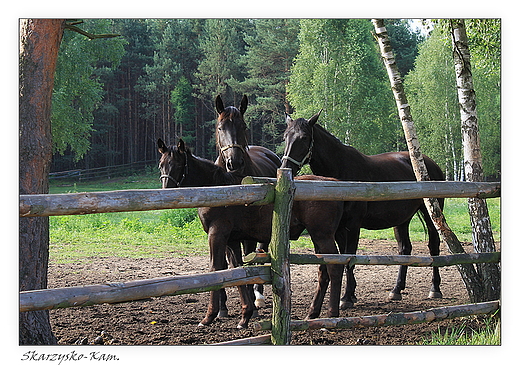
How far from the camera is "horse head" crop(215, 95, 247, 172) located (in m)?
5.38

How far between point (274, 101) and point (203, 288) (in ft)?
66.1

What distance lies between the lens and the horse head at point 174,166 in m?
5.35

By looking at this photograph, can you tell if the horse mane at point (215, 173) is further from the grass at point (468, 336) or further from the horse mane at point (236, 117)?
the grass at point (468, 336)

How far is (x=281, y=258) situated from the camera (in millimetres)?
3723

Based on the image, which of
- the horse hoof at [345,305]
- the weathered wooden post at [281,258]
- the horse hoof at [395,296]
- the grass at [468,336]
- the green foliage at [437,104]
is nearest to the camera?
the weathered wooden post at [281,258]

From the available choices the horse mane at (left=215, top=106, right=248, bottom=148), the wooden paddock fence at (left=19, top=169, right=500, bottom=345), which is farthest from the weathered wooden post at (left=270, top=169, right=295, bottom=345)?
the horse mane at (left=215, top=106, right=248, bottom=148)

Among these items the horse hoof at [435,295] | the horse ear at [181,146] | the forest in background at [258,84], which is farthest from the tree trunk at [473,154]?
the forest in background at [258,84]

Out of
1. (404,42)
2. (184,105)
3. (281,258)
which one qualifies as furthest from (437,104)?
A: (281,258)

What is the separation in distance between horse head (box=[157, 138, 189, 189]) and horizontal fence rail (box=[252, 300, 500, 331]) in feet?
7.11

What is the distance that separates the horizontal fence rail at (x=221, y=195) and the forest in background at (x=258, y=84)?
5.99 meters

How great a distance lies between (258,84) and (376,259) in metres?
20.8
